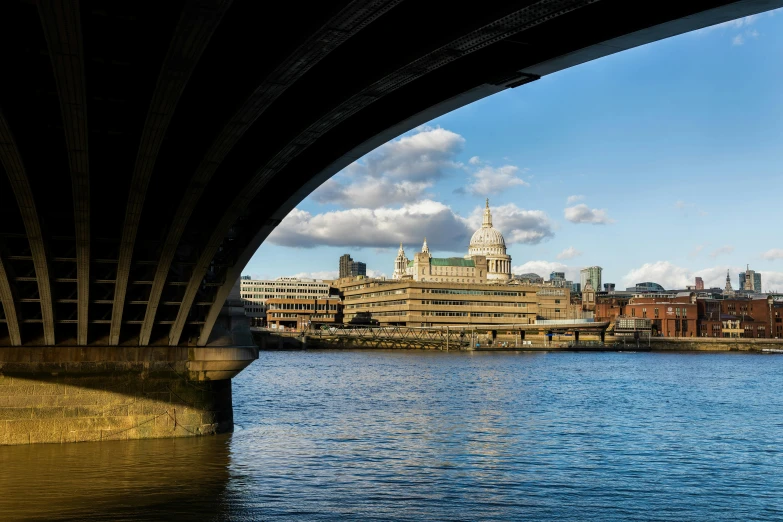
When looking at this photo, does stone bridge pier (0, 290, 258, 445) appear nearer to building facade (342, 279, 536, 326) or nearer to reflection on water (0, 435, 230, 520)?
reflection on water (0, 435, 230, 520)

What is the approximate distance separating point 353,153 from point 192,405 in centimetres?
1370

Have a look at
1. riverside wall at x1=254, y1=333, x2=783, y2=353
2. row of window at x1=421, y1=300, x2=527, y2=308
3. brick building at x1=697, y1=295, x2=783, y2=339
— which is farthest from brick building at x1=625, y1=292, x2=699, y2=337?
row of window at x1=421, y1=300, x2=527, y2=308

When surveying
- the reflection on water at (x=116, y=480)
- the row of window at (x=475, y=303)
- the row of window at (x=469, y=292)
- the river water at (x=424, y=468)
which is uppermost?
the row of window at (x=469, y=292)

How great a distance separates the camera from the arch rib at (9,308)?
23.3 meters

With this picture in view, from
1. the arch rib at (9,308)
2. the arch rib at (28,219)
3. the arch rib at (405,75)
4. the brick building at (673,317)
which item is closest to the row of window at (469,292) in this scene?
the brick building at (673,317)

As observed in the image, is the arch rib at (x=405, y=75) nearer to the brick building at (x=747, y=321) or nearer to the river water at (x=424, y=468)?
the river water at (x=424, y=468)

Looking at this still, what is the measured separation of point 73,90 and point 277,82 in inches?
144

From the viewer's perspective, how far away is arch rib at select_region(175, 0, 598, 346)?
34.8ft

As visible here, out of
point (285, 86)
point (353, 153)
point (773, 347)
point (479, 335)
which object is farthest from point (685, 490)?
point (773, 347)

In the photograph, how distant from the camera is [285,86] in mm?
13445

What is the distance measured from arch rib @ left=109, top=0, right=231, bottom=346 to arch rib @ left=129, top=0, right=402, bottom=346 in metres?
1.09

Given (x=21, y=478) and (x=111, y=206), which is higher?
(x=111, y=206)

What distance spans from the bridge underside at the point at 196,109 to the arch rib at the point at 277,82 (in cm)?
4

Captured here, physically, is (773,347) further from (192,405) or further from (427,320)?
(192,405)
